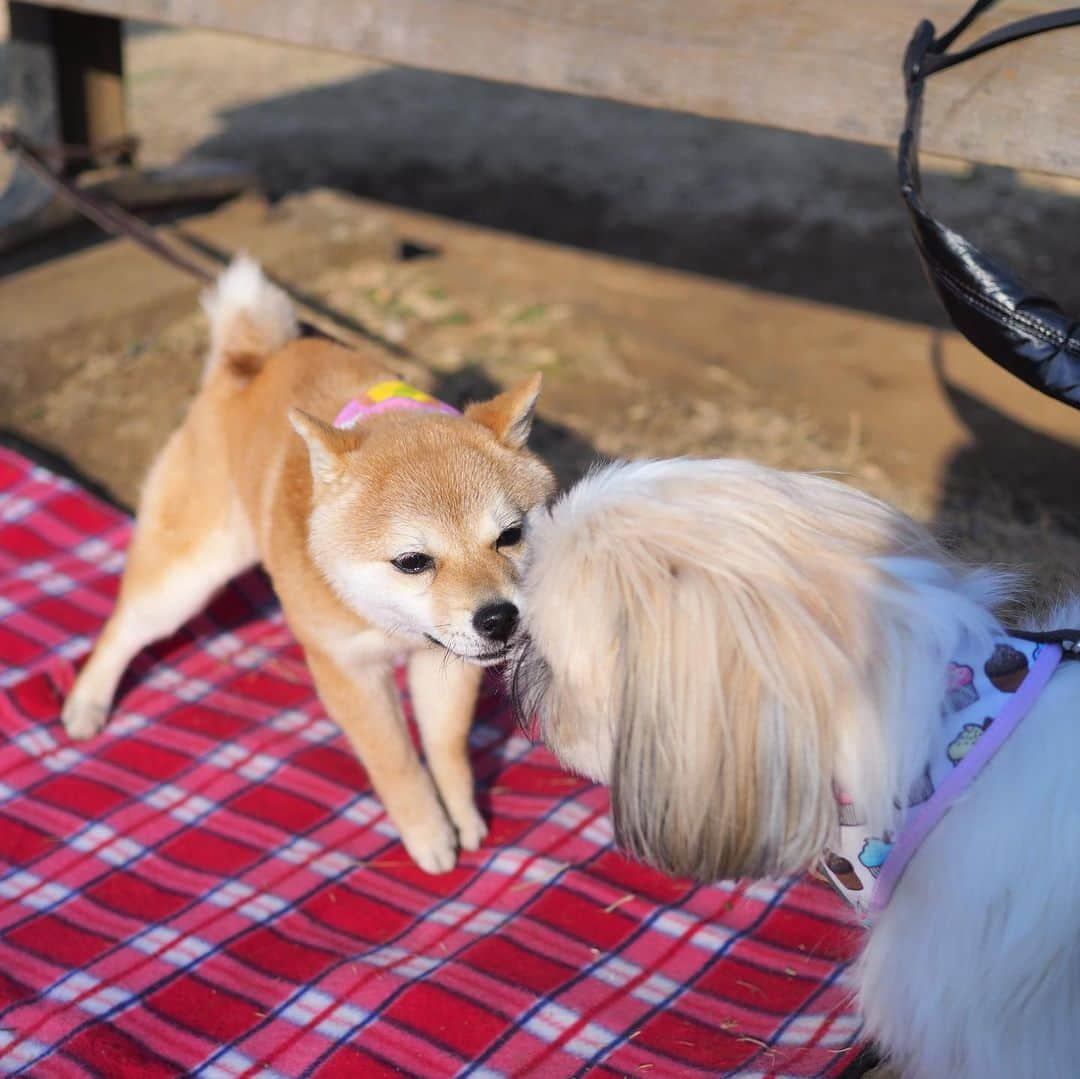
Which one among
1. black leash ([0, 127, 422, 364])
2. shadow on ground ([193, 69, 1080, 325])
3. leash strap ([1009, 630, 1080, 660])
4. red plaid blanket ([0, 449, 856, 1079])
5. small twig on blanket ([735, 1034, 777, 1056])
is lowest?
red plaid blanket ([0, 449, 856, 1079])

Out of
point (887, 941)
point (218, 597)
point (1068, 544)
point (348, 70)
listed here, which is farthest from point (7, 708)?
point (348, 70)

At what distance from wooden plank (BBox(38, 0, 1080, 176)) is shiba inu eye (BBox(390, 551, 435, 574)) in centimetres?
134

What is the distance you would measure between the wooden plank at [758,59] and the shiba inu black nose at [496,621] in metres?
1.36

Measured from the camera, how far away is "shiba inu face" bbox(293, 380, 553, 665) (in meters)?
2.22

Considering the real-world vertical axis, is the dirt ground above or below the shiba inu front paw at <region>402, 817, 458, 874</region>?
above

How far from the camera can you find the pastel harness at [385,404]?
2582 mm

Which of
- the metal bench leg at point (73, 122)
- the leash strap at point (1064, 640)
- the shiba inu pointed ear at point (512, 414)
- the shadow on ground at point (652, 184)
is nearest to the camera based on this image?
the leash strap at point (1064, 640)

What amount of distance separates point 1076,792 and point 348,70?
992cm

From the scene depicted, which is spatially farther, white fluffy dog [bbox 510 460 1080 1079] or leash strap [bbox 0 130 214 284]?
leash strap [bbox 0 130 214 284]

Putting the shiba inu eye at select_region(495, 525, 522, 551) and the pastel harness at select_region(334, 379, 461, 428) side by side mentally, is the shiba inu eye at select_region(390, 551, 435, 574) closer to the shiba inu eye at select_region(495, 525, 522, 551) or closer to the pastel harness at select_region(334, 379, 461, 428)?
the shiba inu eye at select_region(495, 525, 522, 551)

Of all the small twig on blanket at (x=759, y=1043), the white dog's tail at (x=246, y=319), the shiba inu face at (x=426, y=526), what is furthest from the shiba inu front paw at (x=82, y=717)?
the small twig on blanket at (x=759, y=1043)

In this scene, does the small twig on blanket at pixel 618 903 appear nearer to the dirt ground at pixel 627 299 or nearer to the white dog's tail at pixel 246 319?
the dirt ground at pixel 627 299

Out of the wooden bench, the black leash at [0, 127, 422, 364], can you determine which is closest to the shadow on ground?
the black leash at [0, 127, 422, 364]

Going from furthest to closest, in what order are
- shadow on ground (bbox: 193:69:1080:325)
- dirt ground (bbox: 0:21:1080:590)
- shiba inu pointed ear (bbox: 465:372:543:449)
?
1. shadow on ground (bbox: 193:69:1080:325)
2. dirt ground (bbox: 0:21:1080:590)
3. shiba inu pointed ear (bbox: 465:372:543:449)
